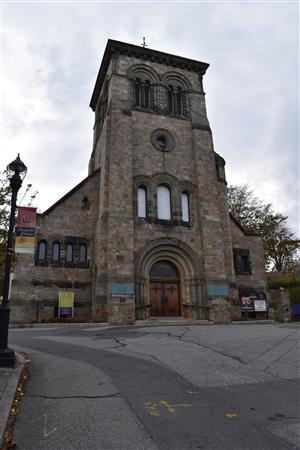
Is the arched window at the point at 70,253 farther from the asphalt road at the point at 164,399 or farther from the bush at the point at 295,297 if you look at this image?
the bush at the point at 295,297

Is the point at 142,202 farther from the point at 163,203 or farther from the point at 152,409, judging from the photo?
the point at 152,409

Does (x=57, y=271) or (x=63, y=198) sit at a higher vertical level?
(x=63, y=198)

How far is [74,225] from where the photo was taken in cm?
2362

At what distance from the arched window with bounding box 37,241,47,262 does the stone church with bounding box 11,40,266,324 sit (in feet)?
0.21

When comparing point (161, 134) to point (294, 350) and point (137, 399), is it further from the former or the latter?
point (137, 399)

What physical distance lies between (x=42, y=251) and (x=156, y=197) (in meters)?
8.46

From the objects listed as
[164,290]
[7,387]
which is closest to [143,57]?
[164,290]

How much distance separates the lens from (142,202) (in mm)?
23484

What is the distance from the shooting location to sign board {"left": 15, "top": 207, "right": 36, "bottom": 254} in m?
8.14

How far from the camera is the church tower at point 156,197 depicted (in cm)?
2103

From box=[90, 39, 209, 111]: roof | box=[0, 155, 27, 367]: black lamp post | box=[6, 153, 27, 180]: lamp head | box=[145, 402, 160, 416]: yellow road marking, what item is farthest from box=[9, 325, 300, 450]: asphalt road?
box=[90, 39, 209, 111]: roof

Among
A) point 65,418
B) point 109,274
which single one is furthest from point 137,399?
point 109,274

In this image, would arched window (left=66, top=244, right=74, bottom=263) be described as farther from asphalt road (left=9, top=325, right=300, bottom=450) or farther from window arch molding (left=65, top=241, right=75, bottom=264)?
asphalt road (left=9, top=325, right=300, bottom=450)

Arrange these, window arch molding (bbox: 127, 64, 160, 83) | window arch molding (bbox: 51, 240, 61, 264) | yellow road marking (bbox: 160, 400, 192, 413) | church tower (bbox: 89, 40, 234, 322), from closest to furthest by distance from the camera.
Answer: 1. yellow road marking (bbox: 160, 400, 192, 413)
2. church tower (bbox: 89, 40, 234, 322)
3. window arch molding (bbox: 51, 240, 61, 264)
4. window arch molding (bbox: 127, 64, 160, 83)
